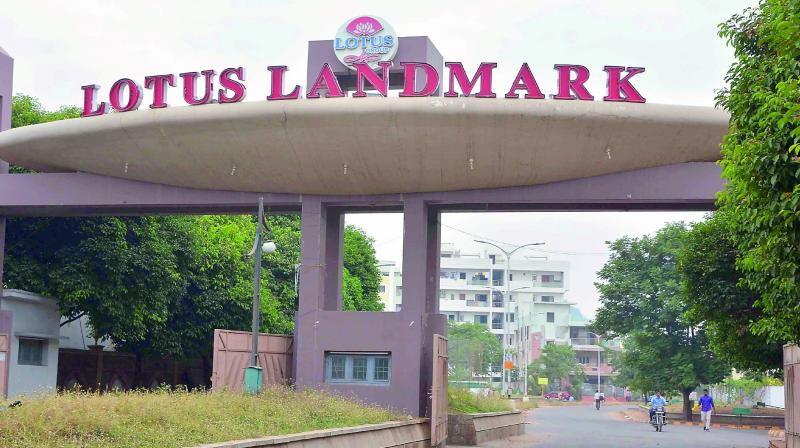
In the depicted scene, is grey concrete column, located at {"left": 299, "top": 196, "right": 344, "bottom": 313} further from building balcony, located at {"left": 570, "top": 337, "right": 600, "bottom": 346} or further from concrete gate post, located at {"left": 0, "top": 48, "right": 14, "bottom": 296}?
building balcony, located at {"left": 570, "top": 337, "right": 600, "bottom": 346}

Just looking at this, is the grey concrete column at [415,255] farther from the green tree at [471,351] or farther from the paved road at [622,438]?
the green tree at [471,351]

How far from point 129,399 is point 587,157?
14004mm

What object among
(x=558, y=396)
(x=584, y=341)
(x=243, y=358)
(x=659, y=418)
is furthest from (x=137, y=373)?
(x=584, y=341)

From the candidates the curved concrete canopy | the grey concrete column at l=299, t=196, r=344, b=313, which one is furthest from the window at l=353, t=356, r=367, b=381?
the curved concrete canopy

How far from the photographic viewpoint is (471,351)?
341ft

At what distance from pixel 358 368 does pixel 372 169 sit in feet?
18.1

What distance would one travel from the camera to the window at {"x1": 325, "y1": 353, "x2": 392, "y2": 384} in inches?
1142

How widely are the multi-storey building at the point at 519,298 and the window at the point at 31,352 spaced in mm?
100172

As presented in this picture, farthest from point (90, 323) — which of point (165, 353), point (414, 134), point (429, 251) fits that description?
point (414, 134)

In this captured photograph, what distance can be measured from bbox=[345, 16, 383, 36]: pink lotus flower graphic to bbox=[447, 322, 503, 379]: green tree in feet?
210

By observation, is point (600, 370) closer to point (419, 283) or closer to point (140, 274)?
point (140, 274)

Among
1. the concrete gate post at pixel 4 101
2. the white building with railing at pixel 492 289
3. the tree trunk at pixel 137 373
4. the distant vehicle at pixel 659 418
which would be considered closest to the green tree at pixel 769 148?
the concrete gate post at pixel 4 101

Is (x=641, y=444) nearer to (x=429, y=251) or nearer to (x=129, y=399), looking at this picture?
(x=429, y=251)

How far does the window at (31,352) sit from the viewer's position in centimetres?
3293
